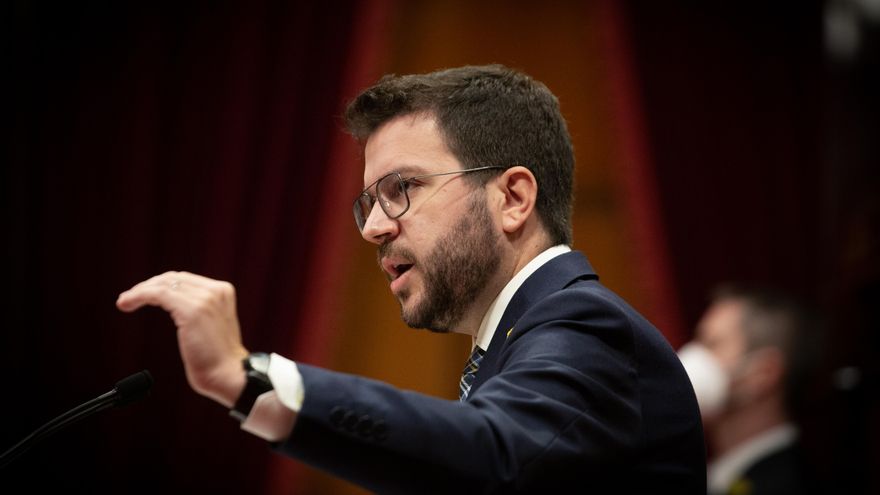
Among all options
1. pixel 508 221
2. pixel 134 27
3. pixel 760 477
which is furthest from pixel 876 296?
pixel 134 27

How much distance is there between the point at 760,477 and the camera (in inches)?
147

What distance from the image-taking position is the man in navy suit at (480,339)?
3.71ft

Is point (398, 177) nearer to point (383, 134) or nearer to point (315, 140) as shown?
point (383, 134)

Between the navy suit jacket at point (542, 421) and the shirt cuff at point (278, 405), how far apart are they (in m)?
0.01

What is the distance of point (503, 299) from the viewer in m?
1.74

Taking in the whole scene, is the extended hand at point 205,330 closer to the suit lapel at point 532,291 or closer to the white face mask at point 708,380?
the suit lapel at point 532,291

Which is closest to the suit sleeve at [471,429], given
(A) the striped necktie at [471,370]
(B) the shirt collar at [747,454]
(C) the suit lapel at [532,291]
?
(C) the suit lapel at [532,291]

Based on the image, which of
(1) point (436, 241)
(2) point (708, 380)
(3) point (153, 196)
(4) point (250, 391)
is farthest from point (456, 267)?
(3) point (153, 196)

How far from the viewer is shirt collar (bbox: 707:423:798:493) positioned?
12.5ft

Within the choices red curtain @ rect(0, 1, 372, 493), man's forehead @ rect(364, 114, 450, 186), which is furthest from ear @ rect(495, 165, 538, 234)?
red curtain @ rect(0, 1, 372, 493)

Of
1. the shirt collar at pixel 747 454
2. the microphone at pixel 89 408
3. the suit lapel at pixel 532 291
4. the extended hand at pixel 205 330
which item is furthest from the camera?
the shirt collar at pixel 747 454

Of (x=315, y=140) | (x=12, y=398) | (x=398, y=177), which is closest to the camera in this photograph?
(x=398, y=177)

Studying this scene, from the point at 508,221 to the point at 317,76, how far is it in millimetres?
2574

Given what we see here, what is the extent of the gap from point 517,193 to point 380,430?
788 millimetres
